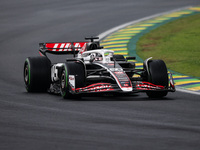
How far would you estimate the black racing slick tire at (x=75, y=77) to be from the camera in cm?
1426

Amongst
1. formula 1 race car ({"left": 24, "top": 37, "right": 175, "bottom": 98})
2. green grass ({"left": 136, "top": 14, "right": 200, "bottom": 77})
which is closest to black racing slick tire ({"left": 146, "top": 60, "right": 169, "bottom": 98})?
formula 1 race car ({"left": 24, "top": 37, "right": 175, "bottom": 98})

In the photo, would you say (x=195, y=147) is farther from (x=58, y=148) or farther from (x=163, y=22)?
(x=163, y=22)

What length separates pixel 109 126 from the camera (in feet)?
34.4

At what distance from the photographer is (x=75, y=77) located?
14266mm

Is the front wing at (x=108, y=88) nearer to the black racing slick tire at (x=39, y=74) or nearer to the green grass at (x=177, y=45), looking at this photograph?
the black racing slick tire at (x=39, y=74)

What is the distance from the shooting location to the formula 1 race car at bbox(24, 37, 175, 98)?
1415 centimetres

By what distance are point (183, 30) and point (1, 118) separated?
64.8 feet

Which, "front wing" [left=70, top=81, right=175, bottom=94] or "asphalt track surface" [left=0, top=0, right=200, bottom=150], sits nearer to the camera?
"asphalt track surface" [left=0, top=0, right=200, bottom=150]

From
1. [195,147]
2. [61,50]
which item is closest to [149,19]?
[61,50]

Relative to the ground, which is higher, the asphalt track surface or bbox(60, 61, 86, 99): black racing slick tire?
bbox(60, 61, 86, 99): black racing slick tire

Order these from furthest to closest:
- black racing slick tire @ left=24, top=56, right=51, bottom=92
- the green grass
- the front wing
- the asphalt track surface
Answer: the green grass < black racing slick tire @ left=24, top=56, right=51, bottom=92 < the front wing < the asphalt track surface

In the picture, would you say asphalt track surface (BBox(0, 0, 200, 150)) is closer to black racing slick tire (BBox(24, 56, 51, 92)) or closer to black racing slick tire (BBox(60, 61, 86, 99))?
black racing slick tire (BBox(60, 61, 86, 99))

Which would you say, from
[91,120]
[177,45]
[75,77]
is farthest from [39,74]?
[177,45]

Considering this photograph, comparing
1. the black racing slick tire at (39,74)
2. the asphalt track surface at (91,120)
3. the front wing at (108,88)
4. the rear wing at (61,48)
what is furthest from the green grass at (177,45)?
the black racing slick tire at (39,74)
